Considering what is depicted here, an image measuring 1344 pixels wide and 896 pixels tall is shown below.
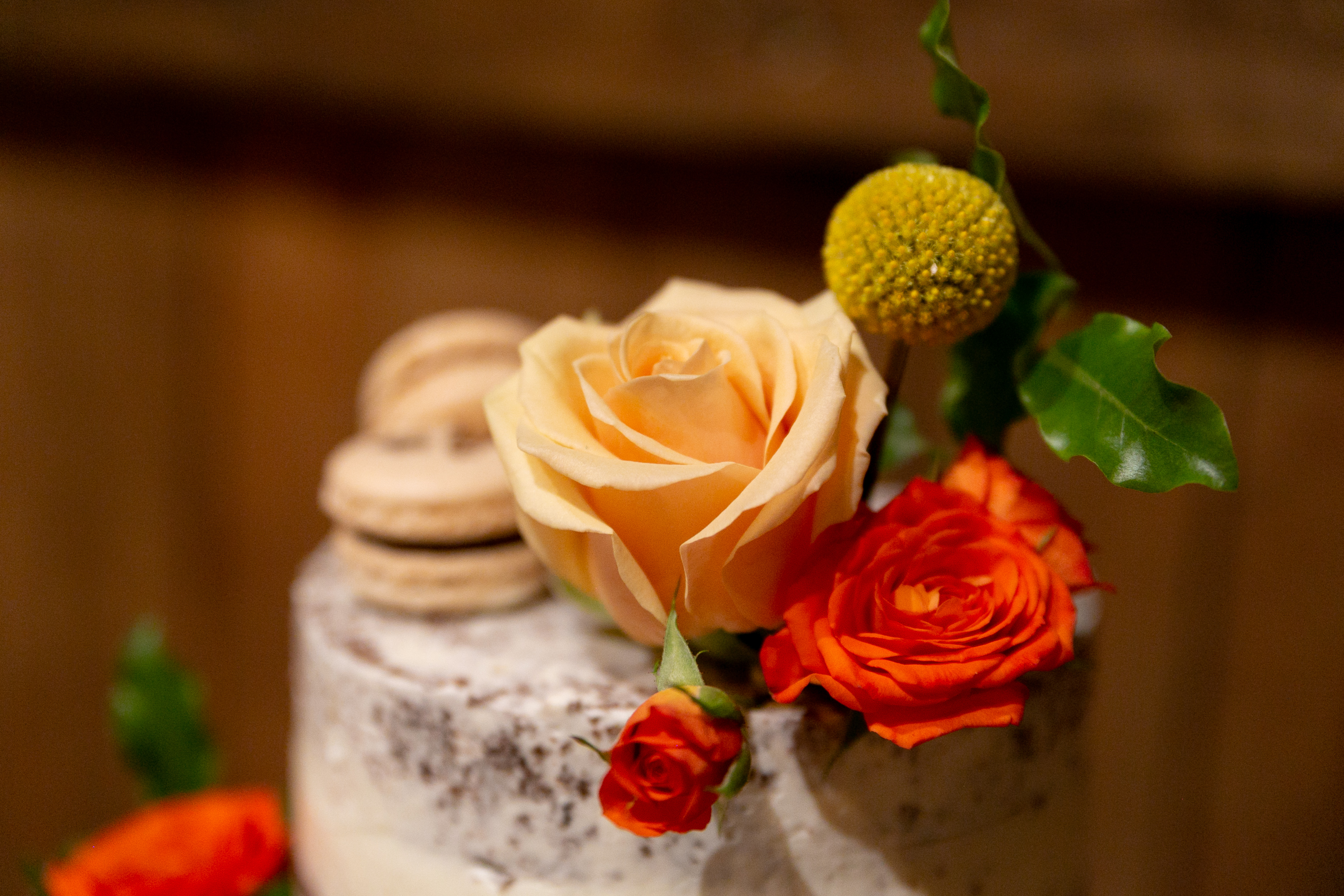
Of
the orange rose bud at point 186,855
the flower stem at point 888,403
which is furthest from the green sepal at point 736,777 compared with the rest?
the orange rose bud at point 186,855

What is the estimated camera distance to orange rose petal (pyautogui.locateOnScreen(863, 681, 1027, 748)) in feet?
1.09

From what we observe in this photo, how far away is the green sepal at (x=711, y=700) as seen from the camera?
12.8 inches

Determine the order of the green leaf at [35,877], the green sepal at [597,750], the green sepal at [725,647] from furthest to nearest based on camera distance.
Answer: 1. the green leaf at [35,877]
2. the green sepal at [725,647]
3. the green sepal at [597,750]

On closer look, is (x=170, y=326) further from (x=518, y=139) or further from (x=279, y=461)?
(x=518, y=139)

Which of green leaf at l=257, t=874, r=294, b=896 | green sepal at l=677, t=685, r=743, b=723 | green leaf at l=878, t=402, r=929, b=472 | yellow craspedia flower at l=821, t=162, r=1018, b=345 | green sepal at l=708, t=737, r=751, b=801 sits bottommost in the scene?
green leaf at l=257, t=874, r=294, b=896

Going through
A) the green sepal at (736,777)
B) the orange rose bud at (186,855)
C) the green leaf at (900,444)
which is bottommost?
the orange rose bud at (186,855)

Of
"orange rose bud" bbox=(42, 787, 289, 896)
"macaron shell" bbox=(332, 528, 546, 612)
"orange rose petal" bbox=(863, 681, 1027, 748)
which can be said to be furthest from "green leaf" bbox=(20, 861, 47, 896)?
"orange rose petal" bbox=(863, 681, 1027, 748)

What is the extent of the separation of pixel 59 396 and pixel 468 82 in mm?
604

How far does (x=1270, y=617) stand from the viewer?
82cm

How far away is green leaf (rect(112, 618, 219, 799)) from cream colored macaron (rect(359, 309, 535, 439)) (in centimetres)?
25

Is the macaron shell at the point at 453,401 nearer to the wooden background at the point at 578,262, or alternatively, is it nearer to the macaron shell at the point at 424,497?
the macaron shell at the point at 424,497

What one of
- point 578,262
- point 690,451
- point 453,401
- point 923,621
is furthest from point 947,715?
point 578,262

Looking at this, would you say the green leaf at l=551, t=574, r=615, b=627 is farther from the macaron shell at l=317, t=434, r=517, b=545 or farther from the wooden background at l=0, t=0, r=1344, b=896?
the wooden background at l=0, t=0, r=1344, b=896

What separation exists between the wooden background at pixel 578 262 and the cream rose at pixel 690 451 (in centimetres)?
49
